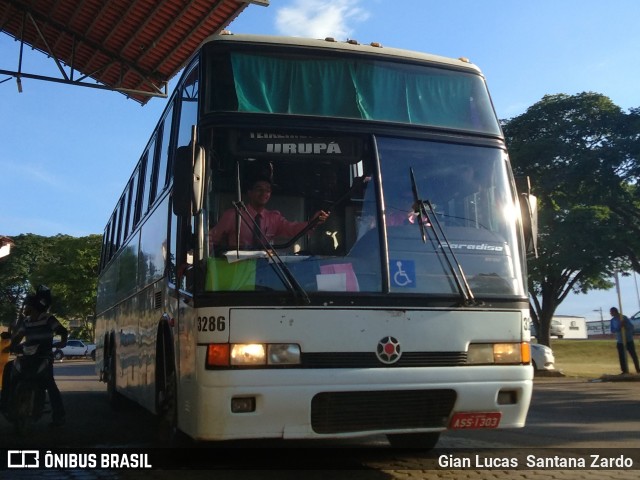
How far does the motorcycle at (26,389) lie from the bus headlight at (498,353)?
591 centimetres

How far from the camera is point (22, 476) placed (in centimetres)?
623

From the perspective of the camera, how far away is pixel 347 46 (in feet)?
20.8

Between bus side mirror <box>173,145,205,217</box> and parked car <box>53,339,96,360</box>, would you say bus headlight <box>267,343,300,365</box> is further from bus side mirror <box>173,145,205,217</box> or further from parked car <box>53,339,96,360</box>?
parked car <box>53,339,96,360</box>

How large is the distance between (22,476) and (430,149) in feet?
14.6

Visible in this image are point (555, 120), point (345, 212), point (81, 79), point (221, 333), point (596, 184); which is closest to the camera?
point (221, 333)

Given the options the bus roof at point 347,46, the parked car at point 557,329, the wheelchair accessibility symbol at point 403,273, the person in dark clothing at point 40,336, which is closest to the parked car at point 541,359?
the person in dark clothing at point 40,336

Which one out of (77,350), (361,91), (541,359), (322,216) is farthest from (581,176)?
(77,350)

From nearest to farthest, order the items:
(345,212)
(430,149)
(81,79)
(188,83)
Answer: (345,212) → (430,149) → (188,83) → (81,79)

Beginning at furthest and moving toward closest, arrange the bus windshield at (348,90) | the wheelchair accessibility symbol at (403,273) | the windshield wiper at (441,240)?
1. the bus windshield at (348,90)
2. the windshield wiper at (441,240)
3. the wheelchair accessibility symbol at (403,273)

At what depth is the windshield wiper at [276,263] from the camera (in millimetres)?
5238

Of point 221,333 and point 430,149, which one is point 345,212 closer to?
point 430,149

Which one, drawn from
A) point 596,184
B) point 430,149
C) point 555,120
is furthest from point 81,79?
point 555,120

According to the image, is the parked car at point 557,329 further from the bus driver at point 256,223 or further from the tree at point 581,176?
the bus driver at point 256,223

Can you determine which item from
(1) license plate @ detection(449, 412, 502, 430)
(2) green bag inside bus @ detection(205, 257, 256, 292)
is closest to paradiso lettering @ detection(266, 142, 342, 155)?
(2) green bag inside bus @ detection(205, 257, 256, 292)
